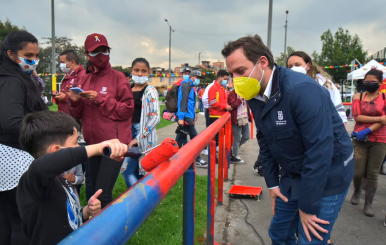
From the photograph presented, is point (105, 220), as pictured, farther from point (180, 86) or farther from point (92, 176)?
point (180, 86)

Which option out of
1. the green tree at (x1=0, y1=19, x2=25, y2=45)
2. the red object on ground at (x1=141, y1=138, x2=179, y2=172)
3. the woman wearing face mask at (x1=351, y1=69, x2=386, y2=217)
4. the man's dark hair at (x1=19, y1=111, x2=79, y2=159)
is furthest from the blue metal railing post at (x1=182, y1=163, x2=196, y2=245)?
the green tree at (x1=0, y1=19, x2=25, y2=45)

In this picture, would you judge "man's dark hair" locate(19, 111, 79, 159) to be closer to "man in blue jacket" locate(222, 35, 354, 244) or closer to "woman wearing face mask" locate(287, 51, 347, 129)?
"man in blue jacket" locate(222, 35, 354, 244)

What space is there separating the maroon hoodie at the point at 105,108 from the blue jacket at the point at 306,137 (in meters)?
1.46

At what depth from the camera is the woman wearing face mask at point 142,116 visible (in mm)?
3646

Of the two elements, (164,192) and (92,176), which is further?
(92,176)

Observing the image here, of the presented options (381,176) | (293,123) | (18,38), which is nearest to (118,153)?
(293,123)

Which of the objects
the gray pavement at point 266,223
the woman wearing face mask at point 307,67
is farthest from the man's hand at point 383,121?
the gray pavement at point 266,223

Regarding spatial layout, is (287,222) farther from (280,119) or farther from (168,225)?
(168,225)

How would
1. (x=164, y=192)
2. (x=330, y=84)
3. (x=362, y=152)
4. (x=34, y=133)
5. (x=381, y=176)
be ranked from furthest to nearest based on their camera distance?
(x=381, y=176)
(x=362, y=152)
(x=330, y=84)
(x=34, y=133)
(x=164, y=192)

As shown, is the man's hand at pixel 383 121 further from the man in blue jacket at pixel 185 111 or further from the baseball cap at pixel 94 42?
the baseball cap at pixel 94 42

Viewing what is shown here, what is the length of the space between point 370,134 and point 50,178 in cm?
405

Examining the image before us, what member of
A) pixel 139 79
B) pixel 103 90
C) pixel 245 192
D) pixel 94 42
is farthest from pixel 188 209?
pixel 245 192

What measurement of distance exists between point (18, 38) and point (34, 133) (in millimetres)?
1381

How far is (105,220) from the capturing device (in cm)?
80
